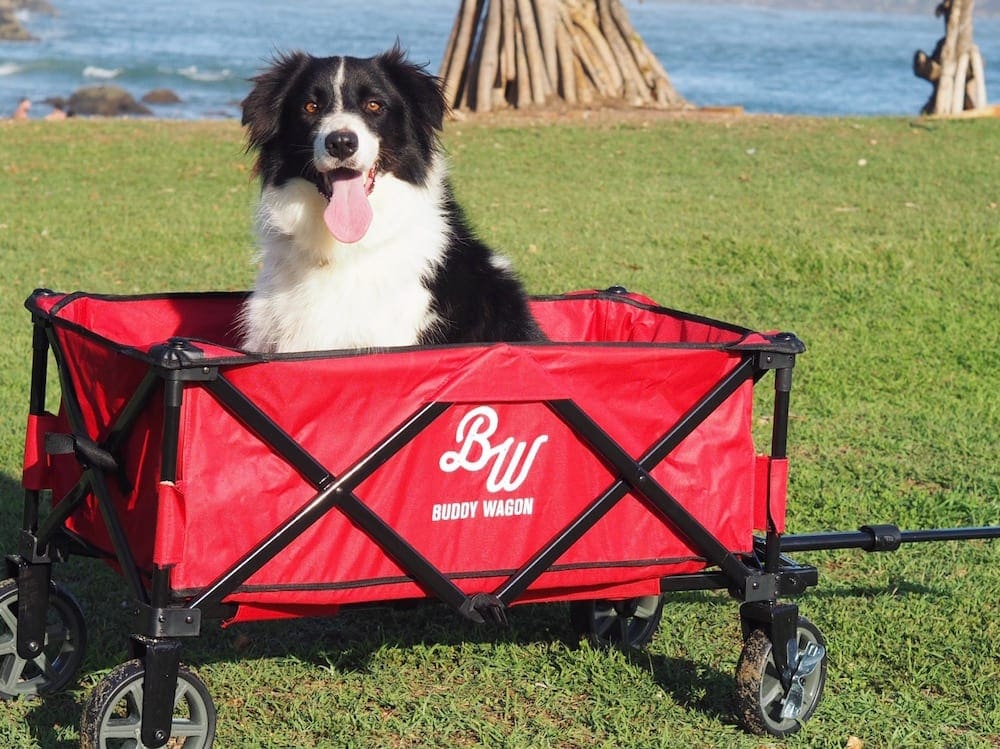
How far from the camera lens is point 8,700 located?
11.3ft

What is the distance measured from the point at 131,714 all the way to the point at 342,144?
60.2 inches

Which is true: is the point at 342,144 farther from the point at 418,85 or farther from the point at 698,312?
the point at 698,312

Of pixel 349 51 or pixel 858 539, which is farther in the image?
pixel 349 51

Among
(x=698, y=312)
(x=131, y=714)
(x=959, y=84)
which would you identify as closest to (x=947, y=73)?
(x=959, y=84)

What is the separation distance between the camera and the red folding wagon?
279 centimetres

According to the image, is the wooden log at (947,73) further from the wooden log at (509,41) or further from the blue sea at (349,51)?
the wooden log at (509,41)

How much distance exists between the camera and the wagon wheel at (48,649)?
134 inches

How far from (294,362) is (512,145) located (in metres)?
10.8

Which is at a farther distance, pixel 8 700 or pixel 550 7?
pixel 550 7

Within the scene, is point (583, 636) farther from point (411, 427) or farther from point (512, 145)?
point (512, 145)

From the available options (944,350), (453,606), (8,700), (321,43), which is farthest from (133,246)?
(321,43)

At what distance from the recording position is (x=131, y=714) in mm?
2930

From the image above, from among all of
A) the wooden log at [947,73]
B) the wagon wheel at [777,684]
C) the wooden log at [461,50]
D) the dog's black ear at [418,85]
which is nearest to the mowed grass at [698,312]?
the wagon wheel at [777,684]

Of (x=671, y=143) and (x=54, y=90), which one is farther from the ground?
(x=671, y=143)
